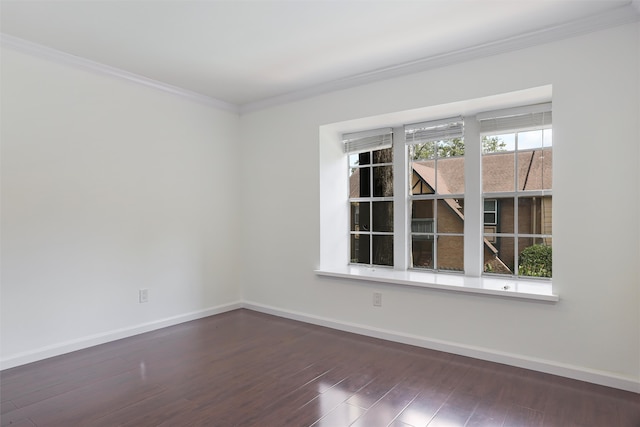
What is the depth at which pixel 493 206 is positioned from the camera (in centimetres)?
338

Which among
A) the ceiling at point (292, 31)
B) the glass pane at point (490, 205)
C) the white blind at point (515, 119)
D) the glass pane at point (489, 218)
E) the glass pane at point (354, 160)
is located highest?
the ceiling at point (292, 31)

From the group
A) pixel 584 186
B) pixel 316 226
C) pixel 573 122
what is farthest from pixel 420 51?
pixel 316 226

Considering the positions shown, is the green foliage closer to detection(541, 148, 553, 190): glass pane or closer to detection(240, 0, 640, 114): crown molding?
detection(541, 148, 553, 190): glass pane

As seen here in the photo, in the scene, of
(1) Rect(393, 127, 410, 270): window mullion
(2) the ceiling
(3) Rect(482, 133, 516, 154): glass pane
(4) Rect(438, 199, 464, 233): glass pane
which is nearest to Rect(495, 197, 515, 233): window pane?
(4) Rect(438, 199, 464, 233): glass pane

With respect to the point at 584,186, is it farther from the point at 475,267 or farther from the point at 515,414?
the point at 515,414

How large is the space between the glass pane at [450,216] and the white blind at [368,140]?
2.69 ft

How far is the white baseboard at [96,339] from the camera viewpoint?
2870mm

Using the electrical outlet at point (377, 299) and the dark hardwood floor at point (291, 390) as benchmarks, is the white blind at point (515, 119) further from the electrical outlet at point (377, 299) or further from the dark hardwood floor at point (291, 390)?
the dark hardwood floor at point (291, 390)

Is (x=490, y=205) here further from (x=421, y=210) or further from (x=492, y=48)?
(x=492, y=48)

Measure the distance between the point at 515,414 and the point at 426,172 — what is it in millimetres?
2247

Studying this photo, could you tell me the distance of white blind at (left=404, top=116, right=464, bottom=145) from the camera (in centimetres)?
344

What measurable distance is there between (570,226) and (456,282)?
960mm

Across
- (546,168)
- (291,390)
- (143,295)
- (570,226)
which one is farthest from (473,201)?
(143,295)

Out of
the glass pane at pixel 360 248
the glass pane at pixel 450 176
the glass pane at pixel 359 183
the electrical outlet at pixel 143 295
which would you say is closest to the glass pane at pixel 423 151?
the glass pane at pixel 450 176
